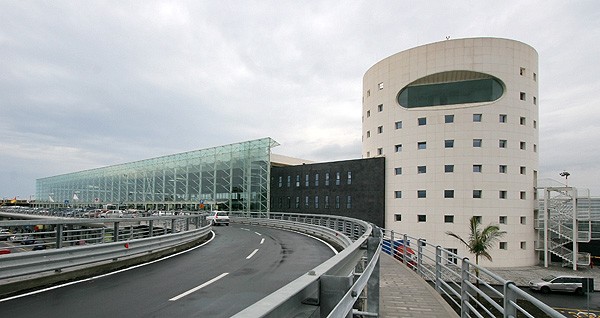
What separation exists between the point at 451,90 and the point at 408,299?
1471 inches

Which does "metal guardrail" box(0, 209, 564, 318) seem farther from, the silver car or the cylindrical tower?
the cylindrical tower

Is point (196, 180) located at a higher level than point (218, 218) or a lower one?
higher

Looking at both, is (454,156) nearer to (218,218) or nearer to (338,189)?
(338,189)

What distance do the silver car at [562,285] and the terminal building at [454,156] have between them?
18.7 feet

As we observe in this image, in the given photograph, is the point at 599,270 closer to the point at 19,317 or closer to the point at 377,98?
the point at 377,98

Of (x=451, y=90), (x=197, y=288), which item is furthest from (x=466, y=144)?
(x=197, y=288)

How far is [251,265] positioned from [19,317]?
7125mm

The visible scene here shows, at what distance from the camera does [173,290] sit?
867 centimetres

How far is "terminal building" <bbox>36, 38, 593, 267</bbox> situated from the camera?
39.1m

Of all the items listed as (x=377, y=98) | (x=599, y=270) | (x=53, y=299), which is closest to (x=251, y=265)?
(x=53, y=299)

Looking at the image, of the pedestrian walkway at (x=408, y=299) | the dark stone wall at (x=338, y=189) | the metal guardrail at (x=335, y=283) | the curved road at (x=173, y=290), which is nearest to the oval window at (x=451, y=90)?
the dark stone wall at (x=338, y=189)

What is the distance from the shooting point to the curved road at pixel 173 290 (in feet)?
22.6

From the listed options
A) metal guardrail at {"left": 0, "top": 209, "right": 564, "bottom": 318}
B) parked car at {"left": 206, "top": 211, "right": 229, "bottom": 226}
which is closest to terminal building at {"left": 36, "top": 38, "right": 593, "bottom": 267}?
parked car at {"left": 206, "top": 211, "right": 229, "bottom": 226}

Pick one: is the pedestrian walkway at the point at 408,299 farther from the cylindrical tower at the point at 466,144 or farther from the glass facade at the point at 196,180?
the glass facade at the point at 196,180
